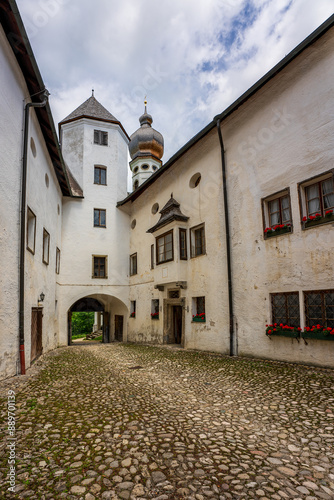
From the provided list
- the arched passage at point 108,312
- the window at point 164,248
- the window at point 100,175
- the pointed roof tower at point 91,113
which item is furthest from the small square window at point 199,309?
the pointed roof tower at point 91,113

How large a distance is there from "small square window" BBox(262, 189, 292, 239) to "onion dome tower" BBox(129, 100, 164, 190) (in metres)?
19.7

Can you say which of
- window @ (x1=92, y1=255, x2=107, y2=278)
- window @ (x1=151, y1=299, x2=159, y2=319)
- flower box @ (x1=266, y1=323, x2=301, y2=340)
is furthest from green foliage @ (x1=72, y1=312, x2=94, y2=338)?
flower box @ (x1=266, y1=323, x2=301, y2=340)

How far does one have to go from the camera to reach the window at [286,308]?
28.1ft

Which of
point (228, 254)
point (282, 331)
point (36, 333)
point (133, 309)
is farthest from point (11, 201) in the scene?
point (133, 309)

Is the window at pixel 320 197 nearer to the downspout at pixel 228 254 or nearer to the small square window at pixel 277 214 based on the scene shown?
the small square window at pixel 277 214

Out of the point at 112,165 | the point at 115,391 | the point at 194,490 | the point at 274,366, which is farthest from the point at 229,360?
the point at 112,165

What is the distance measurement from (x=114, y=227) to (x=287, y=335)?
13.3 meters

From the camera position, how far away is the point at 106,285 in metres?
18.5

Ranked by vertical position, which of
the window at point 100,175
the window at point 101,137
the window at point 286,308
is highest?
the window at point 101,137

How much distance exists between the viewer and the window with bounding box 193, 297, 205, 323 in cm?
1213

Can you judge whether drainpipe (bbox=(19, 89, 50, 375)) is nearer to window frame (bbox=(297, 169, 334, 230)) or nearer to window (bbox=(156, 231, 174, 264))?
window (bbox=(156, 231, 174, 264))

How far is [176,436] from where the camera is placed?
13.5ft

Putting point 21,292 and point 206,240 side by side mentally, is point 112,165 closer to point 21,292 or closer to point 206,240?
point 206,240

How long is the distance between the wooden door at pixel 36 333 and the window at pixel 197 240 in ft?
21.2
